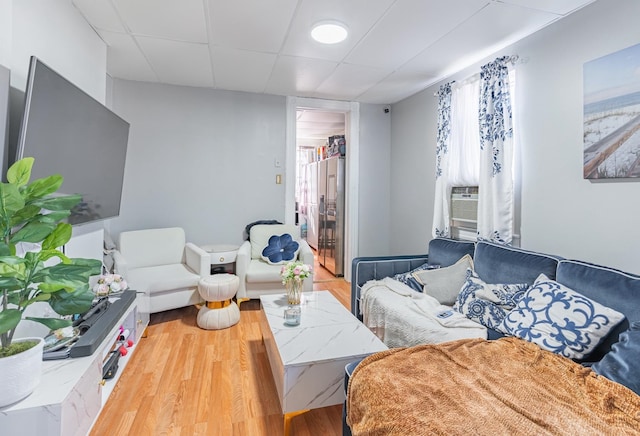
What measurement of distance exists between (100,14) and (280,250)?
242cm

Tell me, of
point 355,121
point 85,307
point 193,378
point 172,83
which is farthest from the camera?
point 355,121

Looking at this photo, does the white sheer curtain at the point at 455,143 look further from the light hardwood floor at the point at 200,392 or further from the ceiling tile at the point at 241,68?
the light hardwood floor at the point at 200,392

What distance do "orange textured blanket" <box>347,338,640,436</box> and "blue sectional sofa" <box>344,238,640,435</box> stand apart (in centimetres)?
13

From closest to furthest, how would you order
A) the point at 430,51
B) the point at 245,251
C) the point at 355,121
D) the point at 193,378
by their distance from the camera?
the point at 193,378, the point at 430,51, the point at 245,251, the point at 355,121

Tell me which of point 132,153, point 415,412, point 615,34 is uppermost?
point 615,34

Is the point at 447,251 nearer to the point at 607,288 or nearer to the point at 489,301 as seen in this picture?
the point at 489,301

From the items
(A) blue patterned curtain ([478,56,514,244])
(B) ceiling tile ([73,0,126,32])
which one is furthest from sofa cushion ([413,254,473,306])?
(B) ceiling tile ([73,0,126,32])

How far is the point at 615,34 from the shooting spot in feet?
5.97

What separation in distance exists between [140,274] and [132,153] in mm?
1378

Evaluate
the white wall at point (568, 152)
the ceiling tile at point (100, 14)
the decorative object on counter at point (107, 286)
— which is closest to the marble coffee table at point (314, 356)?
the decorative object on counter at point (107, 286)

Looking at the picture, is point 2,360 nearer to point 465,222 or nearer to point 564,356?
point 564,356

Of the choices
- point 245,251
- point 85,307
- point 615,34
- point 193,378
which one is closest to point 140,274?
point 245,251

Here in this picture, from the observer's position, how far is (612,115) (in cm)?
182

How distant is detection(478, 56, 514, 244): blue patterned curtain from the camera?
2.44 meters
